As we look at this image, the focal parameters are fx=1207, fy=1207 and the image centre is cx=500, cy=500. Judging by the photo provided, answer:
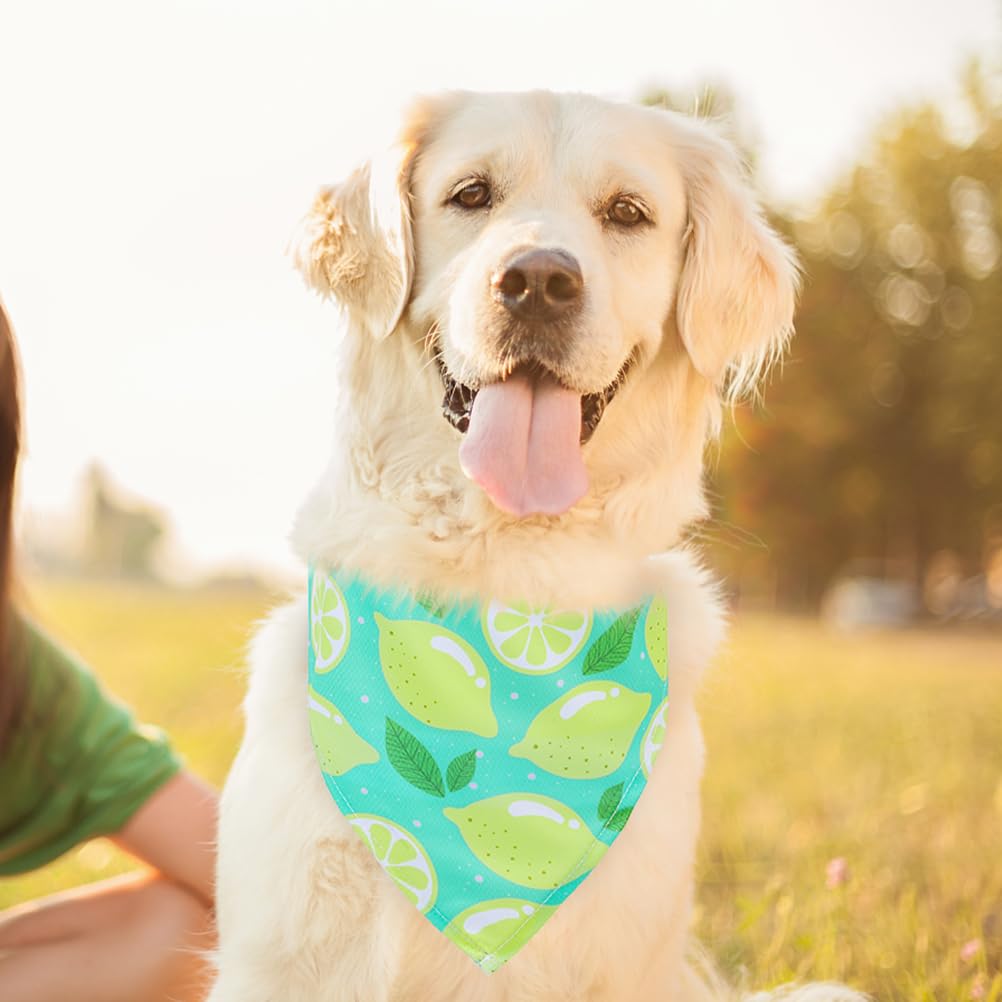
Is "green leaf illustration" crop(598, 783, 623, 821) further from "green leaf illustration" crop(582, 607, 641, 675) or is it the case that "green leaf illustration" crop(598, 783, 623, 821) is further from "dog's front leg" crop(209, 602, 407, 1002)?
"dog's front leg" crop(209, 602, 407, 1002)

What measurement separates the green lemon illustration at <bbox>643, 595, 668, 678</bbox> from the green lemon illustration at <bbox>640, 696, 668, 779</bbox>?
106mm

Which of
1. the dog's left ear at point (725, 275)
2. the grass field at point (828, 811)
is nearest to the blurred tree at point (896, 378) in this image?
the grass field at point (828, 811)

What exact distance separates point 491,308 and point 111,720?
182 cm

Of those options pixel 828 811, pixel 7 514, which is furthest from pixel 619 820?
pixel 828 811

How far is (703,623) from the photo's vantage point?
2930mm

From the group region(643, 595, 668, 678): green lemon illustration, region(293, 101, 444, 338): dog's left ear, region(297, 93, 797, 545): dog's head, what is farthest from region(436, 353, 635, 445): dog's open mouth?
region(643, 595, 668, 678): green lemon illustration

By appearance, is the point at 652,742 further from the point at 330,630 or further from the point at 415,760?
the point at 330,630

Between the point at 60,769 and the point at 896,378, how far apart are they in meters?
26.3

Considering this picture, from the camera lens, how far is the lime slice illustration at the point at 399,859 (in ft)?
8.13

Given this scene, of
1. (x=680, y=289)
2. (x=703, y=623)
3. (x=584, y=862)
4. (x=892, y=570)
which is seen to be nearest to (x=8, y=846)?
(x=584, y=862)

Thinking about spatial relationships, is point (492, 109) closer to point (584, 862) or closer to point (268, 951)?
point (584, 862)

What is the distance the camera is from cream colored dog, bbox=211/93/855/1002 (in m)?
2.47

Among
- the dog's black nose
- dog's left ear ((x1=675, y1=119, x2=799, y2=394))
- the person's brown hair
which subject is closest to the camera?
the dog's black nose

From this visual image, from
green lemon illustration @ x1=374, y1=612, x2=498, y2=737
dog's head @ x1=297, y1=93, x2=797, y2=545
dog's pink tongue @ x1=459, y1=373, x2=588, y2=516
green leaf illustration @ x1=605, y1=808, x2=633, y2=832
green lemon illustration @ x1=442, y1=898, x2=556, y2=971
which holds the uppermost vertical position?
dog's head @ x1=297, y1=93, x2=797, y2=545
